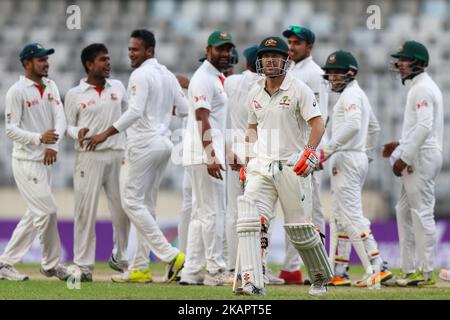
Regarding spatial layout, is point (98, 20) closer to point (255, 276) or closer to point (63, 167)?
point (63, 167)

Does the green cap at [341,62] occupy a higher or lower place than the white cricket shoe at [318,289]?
higher

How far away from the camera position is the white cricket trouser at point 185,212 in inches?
392

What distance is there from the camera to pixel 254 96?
7.83 m

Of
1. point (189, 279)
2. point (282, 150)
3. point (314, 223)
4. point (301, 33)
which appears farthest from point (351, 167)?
point (282, 150)

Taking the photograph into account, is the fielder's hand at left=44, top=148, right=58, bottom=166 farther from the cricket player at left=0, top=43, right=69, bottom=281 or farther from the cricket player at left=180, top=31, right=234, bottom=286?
the cricket player at left=180, top=31, right=234, bottom=286

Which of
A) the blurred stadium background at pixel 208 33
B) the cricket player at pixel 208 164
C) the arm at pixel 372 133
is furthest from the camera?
the blurred stadium background at pixel 208 33

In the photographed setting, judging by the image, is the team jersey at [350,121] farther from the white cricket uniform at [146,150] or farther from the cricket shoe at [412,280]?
the white cricket uniform at [146,150]

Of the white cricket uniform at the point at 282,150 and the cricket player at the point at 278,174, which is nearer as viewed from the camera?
the cricket player at the point at 278,174

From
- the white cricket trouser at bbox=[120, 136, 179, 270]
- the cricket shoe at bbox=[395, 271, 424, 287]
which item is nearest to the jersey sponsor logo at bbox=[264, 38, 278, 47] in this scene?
the white cricket trouser at bbox=[120, 136, 179, 270]

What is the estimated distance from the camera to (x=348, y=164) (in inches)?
372

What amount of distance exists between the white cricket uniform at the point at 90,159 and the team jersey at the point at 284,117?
229 centimetres

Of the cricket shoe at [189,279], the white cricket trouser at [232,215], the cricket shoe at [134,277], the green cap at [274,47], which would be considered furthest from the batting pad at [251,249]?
the cricket shoe at [134,277]

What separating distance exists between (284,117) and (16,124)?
292 cm

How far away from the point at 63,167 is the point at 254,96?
8627 millimetres
